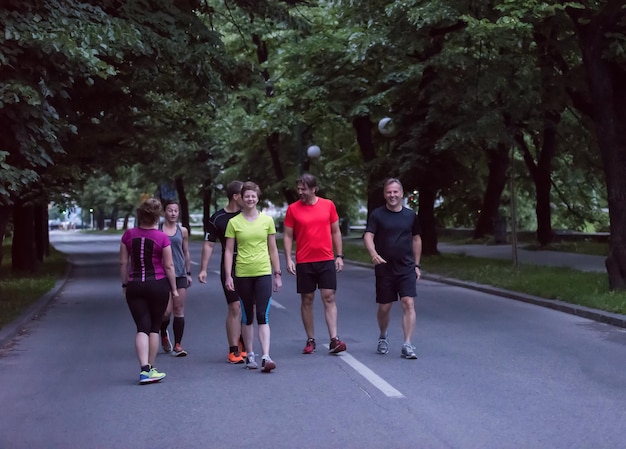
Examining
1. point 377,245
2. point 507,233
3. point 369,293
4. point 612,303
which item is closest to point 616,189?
point 612,303

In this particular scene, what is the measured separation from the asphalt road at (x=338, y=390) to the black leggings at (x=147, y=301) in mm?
565

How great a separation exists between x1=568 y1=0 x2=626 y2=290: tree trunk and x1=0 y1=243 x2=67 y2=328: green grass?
9381mm

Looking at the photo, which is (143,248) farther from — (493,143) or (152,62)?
(493,143)

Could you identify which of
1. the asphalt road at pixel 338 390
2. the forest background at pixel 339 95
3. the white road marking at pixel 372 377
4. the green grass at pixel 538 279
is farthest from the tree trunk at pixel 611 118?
the white road marking at pixel 372 377

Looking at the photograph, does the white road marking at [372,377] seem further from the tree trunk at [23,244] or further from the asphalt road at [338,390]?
the tree trunk at [23,244]

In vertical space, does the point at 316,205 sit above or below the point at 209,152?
below

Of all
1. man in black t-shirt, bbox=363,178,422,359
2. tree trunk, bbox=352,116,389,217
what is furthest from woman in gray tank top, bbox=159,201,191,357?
tree trunk, bbox=352,116,389,217

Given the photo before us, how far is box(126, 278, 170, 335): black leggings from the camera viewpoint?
26.1ft

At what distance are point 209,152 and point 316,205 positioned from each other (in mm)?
39040

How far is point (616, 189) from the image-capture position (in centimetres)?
1454

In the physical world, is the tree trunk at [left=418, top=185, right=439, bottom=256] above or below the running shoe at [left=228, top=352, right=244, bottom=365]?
above

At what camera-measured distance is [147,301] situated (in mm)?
8047

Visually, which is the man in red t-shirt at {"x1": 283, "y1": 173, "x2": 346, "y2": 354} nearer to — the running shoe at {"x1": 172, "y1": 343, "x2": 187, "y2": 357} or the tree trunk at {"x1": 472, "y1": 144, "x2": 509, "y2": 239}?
the running shoe at {"x1": 172, "y1": 343, "x2": 187, "y2": 357}

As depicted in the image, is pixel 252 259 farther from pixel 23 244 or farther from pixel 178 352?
pixel 23 244
